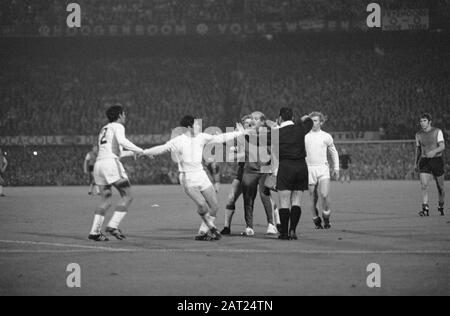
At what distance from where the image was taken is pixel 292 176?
42.6ft

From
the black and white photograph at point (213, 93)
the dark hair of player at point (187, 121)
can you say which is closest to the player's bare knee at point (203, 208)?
the dark hair of player at point (187, 121)

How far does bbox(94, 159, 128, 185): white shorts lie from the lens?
1307cm

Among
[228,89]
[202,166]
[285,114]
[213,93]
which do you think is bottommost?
[202,166]

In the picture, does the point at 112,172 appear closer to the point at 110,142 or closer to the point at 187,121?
the point at 110,142

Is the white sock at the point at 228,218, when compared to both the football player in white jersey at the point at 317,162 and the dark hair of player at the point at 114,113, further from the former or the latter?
the dark hair of player at the point at 114,113

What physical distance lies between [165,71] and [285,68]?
823 centimetres

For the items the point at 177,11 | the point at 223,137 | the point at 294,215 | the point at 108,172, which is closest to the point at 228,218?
the point at 294,215

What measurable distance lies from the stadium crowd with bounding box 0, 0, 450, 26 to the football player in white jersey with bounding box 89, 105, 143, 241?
39918mm

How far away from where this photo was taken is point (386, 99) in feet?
161

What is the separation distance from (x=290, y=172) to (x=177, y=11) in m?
41.4

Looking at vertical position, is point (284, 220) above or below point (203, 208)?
below

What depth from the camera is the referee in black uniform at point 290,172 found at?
42.7ft
